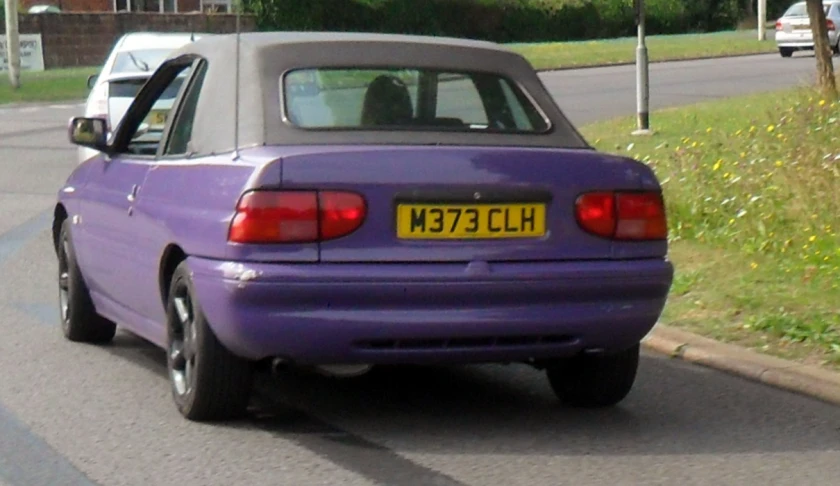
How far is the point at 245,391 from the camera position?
6402mm

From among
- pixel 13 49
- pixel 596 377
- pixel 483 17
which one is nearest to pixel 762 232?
pixel 596 377

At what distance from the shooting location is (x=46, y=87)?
128 feet

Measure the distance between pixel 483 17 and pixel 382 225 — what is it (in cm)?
5642

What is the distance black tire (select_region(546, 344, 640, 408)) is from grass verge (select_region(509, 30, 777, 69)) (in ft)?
111

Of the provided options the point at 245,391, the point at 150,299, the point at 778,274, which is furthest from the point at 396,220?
the point at 778,274

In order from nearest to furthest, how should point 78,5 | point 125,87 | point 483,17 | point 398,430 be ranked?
point 398,430, point 125,87, point 483,17, point 78,5

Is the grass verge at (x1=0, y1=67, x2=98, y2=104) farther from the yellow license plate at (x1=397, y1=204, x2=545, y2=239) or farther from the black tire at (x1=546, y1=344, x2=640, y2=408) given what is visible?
the yellow license plate at (x1=397, y1=204, x2=545, y2=239)

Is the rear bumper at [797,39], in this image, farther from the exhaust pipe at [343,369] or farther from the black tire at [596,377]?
the exhaust pipe at [343,369]

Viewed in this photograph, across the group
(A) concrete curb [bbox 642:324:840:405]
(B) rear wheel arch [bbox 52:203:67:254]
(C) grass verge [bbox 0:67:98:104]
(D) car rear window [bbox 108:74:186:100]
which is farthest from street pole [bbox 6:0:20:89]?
(A) concrete curb [bbox 642:324:840:405]

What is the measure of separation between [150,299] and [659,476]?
93.4 inches

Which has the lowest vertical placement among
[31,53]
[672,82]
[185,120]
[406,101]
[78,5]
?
[31,53]

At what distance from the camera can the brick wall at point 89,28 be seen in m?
50.2

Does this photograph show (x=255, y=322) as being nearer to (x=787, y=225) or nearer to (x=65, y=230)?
(x=65, y=230)

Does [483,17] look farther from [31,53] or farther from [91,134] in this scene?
[91,134]
